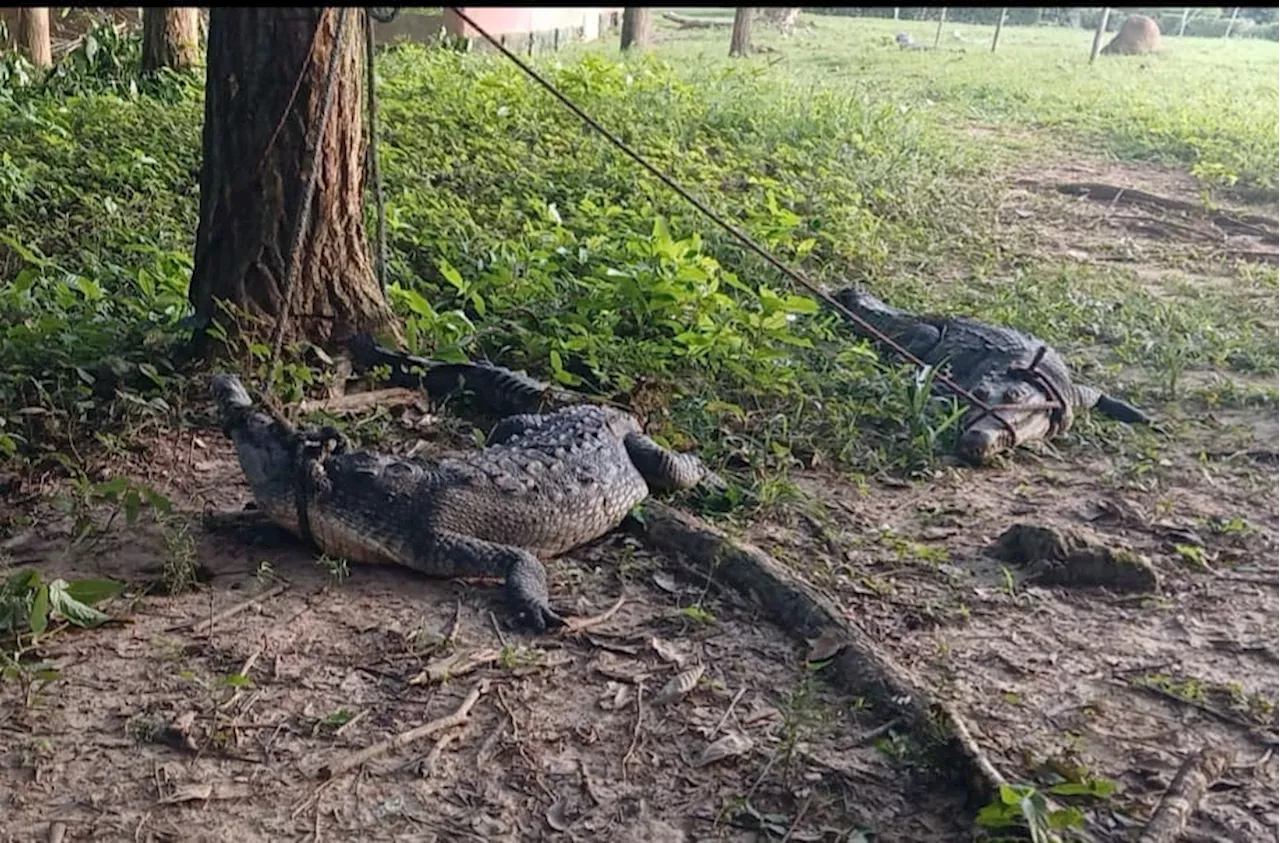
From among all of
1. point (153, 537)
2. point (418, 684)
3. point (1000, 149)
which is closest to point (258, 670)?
point (418, 684)

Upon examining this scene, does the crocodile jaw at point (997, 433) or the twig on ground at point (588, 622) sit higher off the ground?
the crocodile jaw at point (997, 433)

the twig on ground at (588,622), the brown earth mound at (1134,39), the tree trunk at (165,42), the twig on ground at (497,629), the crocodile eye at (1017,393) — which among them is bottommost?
the twig on ground at (497,629)

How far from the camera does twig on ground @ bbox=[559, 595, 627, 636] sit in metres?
3.55

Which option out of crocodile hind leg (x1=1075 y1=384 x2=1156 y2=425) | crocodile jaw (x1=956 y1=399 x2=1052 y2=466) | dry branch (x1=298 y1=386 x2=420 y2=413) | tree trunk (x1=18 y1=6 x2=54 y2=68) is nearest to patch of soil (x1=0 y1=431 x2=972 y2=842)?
dry branch (x1=298 y1=386 x2=420 y2=413)

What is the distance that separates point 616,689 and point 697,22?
2245 cm

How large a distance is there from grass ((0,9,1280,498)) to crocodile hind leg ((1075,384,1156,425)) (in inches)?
7.2

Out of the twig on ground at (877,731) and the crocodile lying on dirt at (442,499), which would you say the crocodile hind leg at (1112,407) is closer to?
the crocodile lying on dirt at (442,499)

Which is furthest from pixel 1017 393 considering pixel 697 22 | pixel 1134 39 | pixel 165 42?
pixel 697 22

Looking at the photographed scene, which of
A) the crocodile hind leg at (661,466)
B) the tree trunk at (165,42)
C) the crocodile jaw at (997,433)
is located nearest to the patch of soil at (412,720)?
the crocodile hind leg at (661,466)

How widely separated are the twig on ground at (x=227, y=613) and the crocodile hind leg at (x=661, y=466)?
1.30 metres

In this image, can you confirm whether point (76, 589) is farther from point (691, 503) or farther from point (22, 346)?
point (691, 503)

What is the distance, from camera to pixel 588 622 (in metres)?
3.61

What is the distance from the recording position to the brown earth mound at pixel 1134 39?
20.5 m

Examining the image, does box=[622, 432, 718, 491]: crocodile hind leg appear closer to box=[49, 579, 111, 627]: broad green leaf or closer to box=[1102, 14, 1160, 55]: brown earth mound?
box=[49, 579, 111, 627]: broad green leaf
